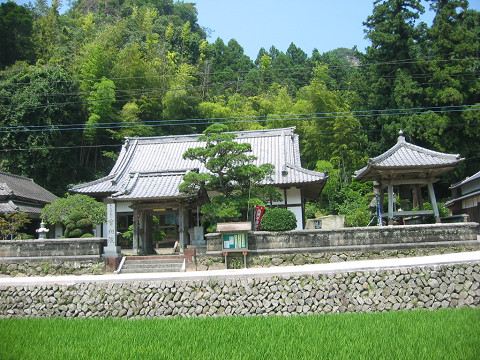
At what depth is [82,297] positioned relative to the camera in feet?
38.4

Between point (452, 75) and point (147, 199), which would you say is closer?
point (147, 199)

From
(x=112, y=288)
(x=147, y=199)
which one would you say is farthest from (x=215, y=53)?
(x=112, y=288)

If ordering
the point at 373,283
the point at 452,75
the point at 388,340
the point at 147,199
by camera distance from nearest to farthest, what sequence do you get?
the point at 388,340 → the point at 373,283 → the point at 147,199 → the point at 452,75

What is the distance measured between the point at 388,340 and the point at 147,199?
1036cm

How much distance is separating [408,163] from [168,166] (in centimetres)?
1174

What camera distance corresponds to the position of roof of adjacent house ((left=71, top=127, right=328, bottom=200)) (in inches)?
639

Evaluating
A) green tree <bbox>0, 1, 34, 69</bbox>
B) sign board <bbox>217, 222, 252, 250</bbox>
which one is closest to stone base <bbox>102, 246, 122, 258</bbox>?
sign board <bbox>217, 222, 252, 250</bbox>

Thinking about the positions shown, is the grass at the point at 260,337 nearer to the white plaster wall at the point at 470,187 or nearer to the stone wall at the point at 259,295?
the stone wall at the point at 259,295

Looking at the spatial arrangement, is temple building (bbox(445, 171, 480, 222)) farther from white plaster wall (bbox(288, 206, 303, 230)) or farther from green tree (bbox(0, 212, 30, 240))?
green tree (bbox(0, 212, 30, 240))

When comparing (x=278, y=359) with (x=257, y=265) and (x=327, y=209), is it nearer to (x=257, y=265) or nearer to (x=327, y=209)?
(x=257, y=265)

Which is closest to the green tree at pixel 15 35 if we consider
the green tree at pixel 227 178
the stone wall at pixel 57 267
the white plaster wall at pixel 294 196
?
the stone wall at pixel 57 267

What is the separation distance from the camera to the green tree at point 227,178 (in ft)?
46.5

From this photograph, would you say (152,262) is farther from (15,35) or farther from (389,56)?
(15,35)

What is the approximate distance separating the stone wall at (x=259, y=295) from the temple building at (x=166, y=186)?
138 inches
